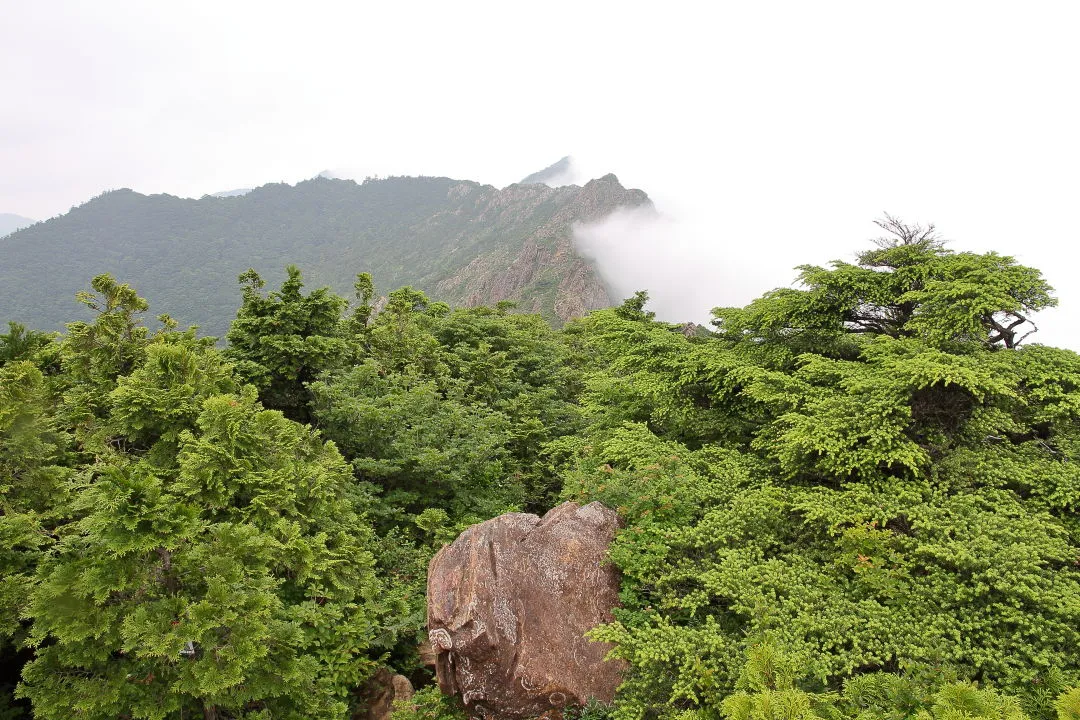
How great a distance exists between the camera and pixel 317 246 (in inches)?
5778

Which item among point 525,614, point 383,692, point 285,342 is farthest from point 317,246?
point 525,614

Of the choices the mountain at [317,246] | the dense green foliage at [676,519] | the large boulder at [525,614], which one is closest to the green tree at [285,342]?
the dense green foliage at [676,519]

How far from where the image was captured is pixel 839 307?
31.0 ft

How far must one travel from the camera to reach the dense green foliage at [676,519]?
5105 mm

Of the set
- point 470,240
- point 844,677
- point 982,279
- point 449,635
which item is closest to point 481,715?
point 449,635

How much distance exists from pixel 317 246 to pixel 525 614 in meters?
158

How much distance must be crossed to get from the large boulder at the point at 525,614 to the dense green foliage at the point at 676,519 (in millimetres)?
462

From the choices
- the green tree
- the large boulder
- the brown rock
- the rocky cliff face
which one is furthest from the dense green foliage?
the rocky cliff face

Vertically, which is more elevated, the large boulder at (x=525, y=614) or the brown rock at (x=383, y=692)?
the large boulder at (x=525, y=614)

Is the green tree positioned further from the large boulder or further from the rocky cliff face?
the rocky cliff face

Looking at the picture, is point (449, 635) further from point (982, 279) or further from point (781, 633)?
point (982, 279)

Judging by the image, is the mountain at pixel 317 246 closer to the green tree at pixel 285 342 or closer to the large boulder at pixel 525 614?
the green tree at pixel 285 342

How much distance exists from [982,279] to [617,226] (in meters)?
120

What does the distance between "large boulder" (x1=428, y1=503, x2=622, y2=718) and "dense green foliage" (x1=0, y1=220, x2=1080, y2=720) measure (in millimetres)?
462
